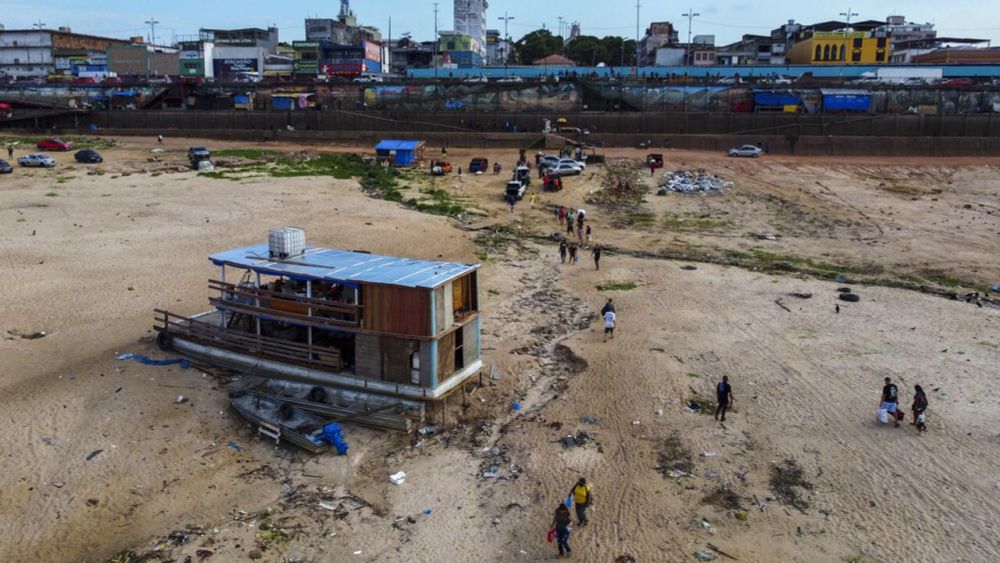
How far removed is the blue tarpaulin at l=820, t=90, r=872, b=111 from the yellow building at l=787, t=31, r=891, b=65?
26.4m

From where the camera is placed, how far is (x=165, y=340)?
1969cm

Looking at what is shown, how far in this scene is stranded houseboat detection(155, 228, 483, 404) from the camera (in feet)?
54.4

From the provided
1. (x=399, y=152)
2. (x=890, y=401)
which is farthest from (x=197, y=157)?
(x=890, y=401)

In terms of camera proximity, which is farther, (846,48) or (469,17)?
(469,17)

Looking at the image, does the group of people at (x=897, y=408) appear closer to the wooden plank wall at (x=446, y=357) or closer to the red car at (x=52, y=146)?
the wooden plank wall at (x=446, y=357)

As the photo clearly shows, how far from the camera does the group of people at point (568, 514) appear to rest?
11.9 meters

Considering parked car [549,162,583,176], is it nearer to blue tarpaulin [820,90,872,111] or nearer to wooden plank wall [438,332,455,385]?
blue tarpaulin [820,90,872,111]

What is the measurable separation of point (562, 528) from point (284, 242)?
1053 cm

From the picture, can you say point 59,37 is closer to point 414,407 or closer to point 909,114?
point 909,114

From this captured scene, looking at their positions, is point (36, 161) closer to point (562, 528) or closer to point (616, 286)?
point (616, 286)

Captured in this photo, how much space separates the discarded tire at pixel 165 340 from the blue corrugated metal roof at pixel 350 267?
2.52 m

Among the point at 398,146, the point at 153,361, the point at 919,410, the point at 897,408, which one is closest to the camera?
the point at 919,410

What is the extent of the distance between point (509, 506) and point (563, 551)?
173cm

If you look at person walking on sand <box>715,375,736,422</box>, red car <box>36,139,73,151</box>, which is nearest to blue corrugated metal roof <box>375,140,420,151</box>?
red car <box>36,139,73,151</box>
